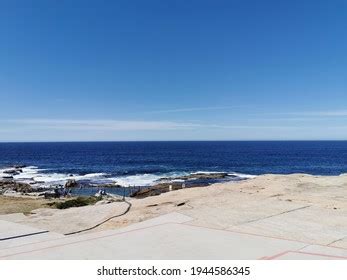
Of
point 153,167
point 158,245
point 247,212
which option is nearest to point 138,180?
point 153,167

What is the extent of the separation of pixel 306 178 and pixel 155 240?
57.0ft

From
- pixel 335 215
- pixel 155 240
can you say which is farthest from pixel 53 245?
pixel 335 215

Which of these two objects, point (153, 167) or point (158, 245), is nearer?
point (158, 245)

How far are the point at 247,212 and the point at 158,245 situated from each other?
5.48 meters

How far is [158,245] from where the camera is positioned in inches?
412

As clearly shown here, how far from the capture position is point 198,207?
1606cm

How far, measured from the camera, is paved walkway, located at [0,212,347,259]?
378 inches

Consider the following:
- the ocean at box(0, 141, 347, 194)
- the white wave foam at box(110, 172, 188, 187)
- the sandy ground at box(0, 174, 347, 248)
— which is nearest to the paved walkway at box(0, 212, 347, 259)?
the sandy ground at box(0, 174, 347, 248)

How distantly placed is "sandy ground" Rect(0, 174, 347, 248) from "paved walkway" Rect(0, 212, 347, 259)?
0.81 metres

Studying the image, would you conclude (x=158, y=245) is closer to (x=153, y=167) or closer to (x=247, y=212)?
(x=247, y=212)

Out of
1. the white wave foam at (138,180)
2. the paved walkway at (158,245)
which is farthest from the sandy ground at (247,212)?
the white wave foam at (138,180)

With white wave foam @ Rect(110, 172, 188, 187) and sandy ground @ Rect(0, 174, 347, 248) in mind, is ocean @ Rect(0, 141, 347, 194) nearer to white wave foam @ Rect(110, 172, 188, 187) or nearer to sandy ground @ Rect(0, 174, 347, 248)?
white wave foam @ Rect(110, 172, 188, 187)
